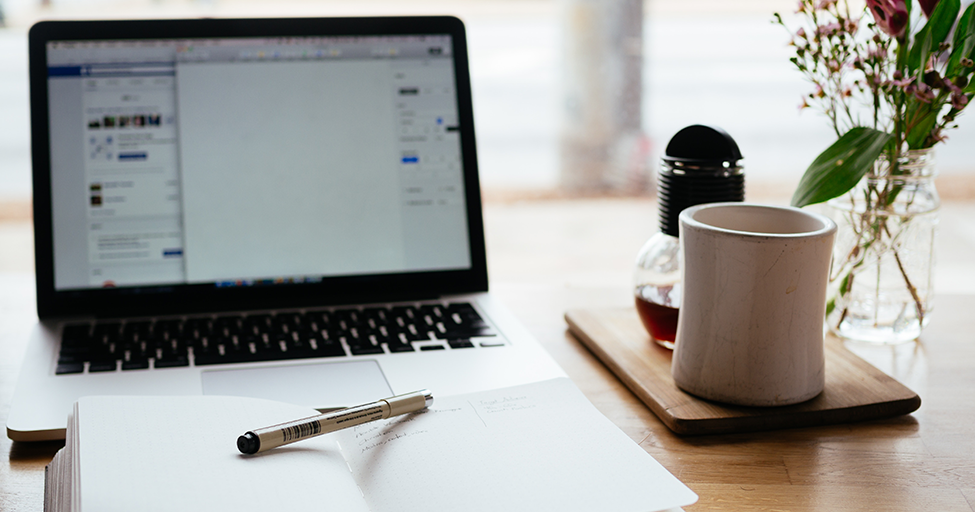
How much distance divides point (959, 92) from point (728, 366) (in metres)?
0.31

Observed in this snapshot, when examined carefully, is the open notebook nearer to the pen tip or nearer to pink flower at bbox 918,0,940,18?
the pen tip

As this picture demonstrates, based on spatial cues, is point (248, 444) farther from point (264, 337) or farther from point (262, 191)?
point (262, 191)

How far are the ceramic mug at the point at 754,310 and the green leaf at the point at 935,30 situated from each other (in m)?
0.21

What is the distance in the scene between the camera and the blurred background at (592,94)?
380 centimetres

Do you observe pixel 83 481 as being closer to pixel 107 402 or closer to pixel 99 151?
pixel 107 402

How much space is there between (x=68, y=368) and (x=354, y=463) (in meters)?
0.31

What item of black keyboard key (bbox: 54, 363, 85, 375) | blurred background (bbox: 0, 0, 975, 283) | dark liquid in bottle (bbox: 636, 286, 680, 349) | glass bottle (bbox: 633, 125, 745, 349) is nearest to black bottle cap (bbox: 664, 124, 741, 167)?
glass bottle (bbox: 633, 125, 745, 349)

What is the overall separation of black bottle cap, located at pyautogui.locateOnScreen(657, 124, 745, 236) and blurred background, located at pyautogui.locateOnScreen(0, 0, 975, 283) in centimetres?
273

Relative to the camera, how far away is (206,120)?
833mm

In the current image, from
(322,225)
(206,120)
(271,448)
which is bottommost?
(271,448)

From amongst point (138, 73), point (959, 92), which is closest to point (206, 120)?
point (138, 73)

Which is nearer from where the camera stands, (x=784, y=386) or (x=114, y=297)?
(x=784, y=386)

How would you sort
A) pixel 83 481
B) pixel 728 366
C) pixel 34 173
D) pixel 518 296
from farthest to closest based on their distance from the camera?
pixel 518 296 → pixel 34 173 → pixel 728 366 → pixel 83 481

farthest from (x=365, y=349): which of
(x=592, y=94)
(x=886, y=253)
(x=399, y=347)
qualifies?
(x=592, y=94)
